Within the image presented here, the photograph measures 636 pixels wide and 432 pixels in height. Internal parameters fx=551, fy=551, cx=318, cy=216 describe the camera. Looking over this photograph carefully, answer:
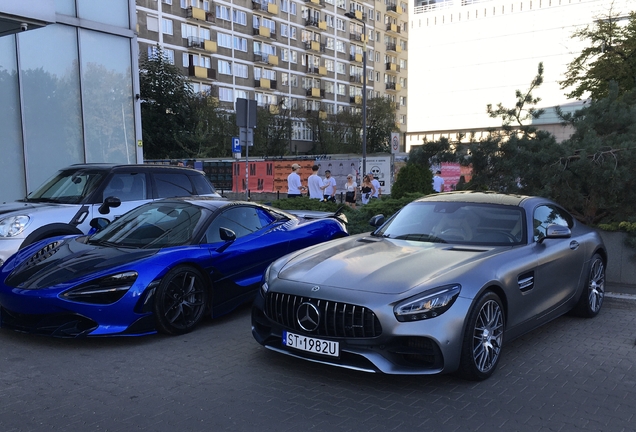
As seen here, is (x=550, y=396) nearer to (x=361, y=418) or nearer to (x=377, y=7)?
(x=361, y=418)

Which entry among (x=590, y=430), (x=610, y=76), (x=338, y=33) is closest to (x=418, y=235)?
(x=590, y=430)

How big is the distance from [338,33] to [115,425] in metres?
74.8

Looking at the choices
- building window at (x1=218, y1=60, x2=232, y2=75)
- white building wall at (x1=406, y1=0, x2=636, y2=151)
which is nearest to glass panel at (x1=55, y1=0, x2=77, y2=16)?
building window at (x1=218, y1=60, x2=232, y2=75)

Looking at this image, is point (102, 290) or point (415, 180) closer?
point (102, 290)

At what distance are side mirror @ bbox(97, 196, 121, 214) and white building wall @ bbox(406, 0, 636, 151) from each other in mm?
62871

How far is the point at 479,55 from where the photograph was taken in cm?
7338

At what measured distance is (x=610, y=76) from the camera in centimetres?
2484

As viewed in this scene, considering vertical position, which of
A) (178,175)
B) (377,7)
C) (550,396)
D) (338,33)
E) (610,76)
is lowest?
(550,396)

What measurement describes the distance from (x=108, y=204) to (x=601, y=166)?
7190 millimetres

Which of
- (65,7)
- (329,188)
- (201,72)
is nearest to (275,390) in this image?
(65,7)

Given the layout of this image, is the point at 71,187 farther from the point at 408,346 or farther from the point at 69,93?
the point at 69,93

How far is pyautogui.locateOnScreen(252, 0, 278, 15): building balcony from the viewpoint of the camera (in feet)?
200

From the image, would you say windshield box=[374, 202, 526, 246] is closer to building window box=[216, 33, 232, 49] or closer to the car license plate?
the car license plate

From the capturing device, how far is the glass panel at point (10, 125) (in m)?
13.2
